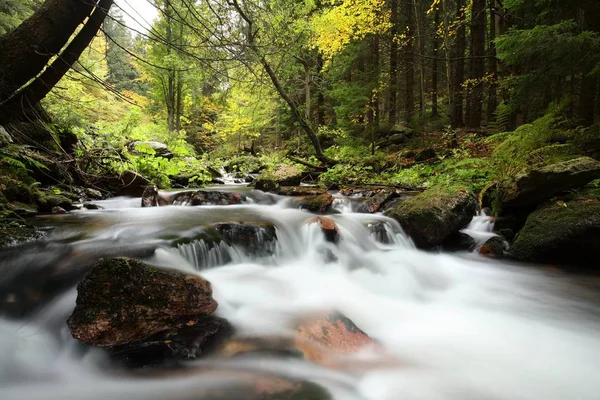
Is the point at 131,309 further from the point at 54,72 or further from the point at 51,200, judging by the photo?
the point at 51,200

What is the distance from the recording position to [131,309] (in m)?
2.54

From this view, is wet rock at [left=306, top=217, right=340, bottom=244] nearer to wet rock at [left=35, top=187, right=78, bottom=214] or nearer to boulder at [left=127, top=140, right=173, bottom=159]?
wet rock at [left=35, top=187, right=78, bottom=214]

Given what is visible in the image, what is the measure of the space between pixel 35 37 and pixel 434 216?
662 centimetres

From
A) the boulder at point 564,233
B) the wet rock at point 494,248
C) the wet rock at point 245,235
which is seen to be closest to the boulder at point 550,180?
the boulder at point 564,233

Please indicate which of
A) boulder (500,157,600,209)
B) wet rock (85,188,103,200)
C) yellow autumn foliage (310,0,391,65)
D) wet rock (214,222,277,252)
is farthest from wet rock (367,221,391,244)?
yellow autumn foliage (310,0,391,65)

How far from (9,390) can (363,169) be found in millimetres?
10371

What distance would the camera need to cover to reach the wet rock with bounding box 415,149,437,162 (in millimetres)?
10855

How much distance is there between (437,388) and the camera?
258 cm

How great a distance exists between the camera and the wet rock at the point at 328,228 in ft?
18.7

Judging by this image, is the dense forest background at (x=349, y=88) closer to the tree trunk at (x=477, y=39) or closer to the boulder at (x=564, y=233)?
the tree trunk at (x=477, y=39)

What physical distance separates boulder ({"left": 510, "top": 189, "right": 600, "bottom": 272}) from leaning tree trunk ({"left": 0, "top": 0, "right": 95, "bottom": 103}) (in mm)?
7446

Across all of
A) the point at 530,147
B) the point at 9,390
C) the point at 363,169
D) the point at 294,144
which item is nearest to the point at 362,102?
the point at 363,169

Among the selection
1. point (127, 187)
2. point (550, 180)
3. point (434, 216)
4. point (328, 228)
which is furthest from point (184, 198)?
point (550, 180)

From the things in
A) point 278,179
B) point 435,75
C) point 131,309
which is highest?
point 435,75
